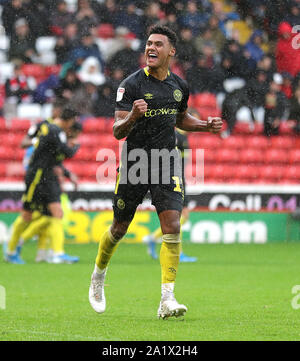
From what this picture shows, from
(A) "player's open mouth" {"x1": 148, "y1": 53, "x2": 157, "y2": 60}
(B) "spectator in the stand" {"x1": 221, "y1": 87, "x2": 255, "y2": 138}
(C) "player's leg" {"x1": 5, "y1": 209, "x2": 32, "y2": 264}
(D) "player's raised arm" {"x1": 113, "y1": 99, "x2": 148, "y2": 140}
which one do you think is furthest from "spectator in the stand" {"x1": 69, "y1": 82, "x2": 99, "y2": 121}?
(D) "player's raised arm" {"x1": 113, "y1": 99, "x2": 148, "y2": 140}

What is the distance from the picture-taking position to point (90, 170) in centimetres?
1653

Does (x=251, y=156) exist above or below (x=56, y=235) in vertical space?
above

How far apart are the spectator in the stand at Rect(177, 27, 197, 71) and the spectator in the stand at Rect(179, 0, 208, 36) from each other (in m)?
0.16

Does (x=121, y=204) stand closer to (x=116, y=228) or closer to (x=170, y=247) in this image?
(x=116, y=228)

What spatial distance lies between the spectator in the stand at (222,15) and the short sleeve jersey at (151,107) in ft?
34.2

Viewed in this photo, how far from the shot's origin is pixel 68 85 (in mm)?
16219

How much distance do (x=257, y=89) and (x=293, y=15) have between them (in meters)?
1.53

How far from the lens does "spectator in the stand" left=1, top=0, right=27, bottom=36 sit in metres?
16.1

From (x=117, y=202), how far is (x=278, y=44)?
10968mm

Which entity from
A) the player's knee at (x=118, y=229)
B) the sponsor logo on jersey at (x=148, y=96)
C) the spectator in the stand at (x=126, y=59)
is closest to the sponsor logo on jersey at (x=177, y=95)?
the sponsor logo on jersey at (x=148, y=96)

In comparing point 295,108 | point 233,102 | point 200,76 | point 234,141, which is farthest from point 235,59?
point 234,141

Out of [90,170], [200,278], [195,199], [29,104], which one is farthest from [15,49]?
[200,278]

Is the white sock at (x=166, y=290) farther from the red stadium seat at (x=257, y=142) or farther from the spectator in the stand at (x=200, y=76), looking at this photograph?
the red stadium seat at (x=257, y=142)

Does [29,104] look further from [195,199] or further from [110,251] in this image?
[110,251]
